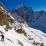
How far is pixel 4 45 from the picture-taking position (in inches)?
1110

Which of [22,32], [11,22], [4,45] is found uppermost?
[11,22]

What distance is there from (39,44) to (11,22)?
49.5 feet

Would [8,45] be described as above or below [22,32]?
below

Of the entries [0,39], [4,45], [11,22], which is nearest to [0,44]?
[4,45]

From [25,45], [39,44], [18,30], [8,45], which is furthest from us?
[18,30]

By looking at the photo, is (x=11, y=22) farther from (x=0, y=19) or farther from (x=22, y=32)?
(x=0, y=19)

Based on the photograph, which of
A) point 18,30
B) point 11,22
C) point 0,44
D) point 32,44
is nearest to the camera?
point 0,44

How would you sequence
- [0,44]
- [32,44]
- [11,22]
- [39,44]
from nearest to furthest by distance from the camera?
[0,44] → [32,44] → [39,44] → [11,22]

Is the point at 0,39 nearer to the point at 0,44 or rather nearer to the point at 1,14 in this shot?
the point at 0,44

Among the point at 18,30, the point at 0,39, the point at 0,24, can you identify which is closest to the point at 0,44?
the point at 0,39

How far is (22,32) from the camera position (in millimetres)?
54031

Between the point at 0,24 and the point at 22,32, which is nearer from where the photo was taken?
the point at 0,24

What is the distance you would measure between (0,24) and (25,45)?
9.85m

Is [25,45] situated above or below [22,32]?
below
